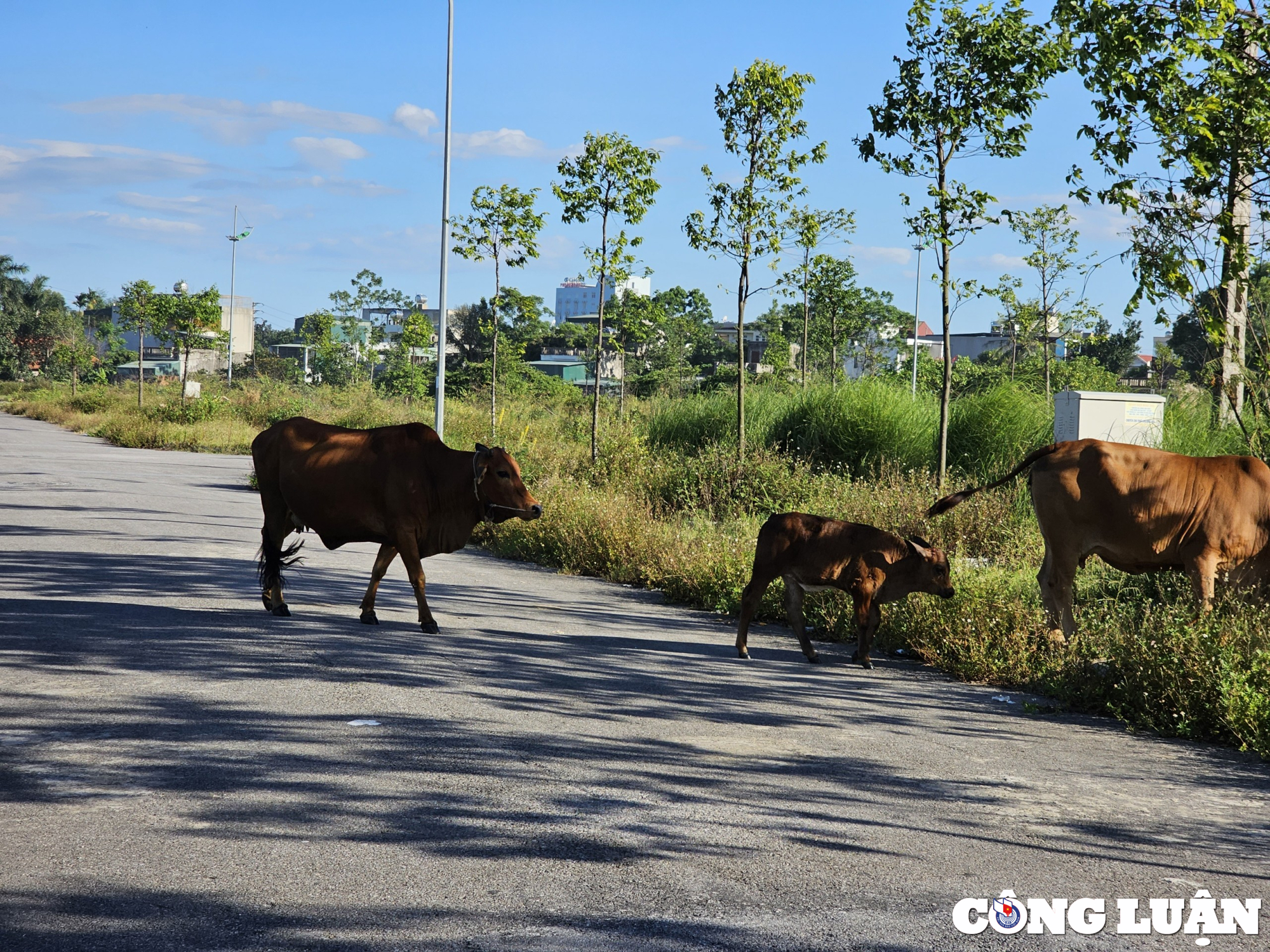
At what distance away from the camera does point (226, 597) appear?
10.1m

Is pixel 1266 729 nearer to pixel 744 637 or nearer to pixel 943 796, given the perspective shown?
pixel 943 796

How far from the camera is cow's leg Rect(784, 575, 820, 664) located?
327 inches

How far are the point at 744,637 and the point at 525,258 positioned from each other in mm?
16202

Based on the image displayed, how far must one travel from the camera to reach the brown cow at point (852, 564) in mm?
8031

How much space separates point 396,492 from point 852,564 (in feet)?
11.0

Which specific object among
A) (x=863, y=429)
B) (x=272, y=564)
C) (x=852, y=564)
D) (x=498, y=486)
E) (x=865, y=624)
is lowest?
(x=865, y=624)

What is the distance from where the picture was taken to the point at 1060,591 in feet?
26.1

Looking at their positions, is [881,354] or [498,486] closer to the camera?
[498,486]

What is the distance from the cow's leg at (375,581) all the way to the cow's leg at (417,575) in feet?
0.75

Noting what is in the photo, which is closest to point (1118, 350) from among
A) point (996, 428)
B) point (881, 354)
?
point (881, 354)
